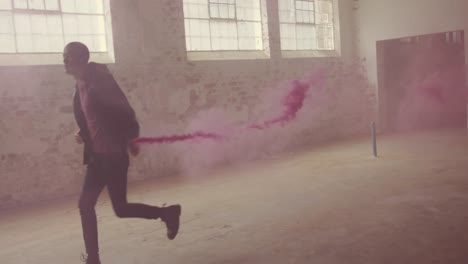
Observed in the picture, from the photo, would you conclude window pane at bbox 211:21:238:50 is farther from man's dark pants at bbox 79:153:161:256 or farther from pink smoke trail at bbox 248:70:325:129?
man's dark pants at bbox 79:153:161:256

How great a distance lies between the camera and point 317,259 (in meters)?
3.72

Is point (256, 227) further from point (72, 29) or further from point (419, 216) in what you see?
point (72, 29)

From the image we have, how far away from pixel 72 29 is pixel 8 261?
421 centimetres

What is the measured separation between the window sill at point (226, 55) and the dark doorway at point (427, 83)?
4.42 metres

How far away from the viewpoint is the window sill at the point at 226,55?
28.8ft

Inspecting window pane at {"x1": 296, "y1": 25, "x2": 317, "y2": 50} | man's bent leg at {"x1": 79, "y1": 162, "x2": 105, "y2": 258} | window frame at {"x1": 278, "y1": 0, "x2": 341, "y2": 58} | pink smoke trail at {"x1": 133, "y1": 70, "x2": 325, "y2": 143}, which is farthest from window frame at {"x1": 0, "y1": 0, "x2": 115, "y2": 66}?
window pane at {"x1": 296, "y1": 25, "x2": 317, "y2": 50}

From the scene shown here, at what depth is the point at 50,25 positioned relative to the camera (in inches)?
278

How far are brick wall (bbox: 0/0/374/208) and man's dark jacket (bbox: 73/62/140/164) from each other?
3.62m

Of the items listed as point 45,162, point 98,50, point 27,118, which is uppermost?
point 98,50

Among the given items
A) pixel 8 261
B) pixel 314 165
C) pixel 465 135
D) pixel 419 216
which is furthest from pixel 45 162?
pixel 465 135

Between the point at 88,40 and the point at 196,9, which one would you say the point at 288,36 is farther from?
the point at 88,40

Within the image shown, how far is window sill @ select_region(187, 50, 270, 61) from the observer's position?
28.8ft

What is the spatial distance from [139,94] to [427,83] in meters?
8.67

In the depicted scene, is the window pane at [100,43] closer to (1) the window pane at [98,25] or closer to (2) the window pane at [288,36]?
(1) the window pane at [98,25]
